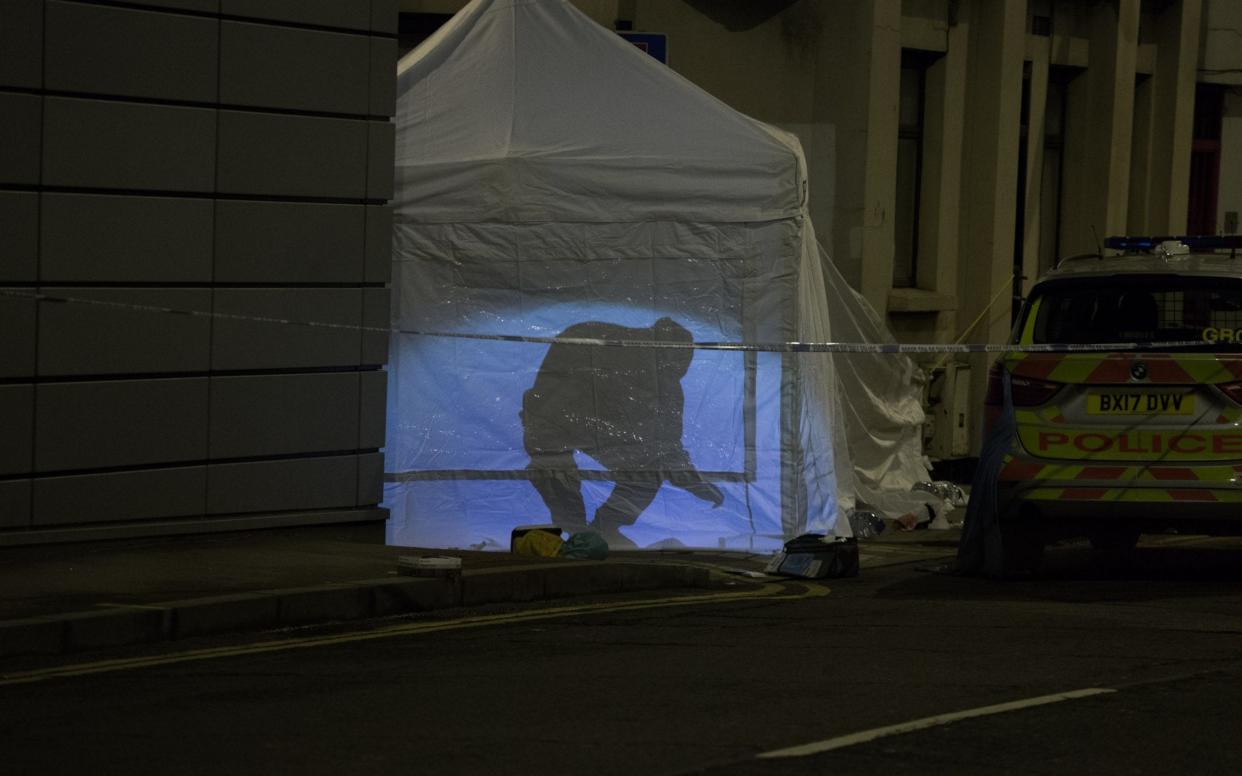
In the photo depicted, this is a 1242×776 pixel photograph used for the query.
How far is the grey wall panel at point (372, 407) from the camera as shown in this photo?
1152 cm

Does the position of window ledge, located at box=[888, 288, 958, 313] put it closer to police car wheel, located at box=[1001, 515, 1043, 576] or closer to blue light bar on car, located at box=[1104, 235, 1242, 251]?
blue light bar on car, located at box=[1104, 235, 1242, 251]

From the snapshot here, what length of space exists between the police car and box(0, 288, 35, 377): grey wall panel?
17.4 feet

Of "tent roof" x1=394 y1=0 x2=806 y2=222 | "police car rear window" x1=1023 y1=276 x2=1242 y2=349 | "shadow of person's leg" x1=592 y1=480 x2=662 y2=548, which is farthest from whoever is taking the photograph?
"shadow of person's leg" x1=592 y1=480 x2=662 y2=548

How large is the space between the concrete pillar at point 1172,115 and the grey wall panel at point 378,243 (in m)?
12.1

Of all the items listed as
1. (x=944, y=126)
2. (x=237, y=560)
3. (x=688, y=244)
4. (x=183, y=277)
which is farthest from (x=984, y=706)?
(x=944, y=126)

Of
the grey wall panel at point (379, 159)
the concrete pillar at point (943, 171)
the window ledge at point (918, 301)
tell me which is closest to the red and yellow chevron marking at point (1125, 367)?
the grey wall panel at point (379, 159)

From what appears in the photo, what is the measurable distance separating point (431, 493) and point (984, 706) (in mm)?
6476

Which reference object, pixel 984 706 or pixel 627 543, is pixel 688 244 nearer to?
pixel 627 543

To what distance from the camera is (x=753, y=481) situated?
12945 millimetres

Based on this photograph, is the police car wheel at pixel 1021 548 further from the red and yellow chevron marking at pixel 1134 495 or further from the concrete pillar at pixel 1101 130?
the concrete pillar at pixel 1101 130

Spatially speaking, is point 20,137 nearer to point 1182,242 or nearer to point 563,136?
point 563,136

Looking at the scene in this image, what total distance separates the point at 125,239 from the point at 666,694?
4906 millimetres

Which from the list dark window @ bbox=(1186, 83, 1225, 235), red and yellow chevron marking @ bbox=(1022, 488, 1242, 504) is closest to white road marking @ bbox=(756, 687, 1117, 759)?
red and yellow chevron marking @ bbox=(1022, 488, 1242, 504)

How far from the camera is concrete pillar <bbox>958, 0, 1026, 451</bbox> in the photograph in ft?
61.2
